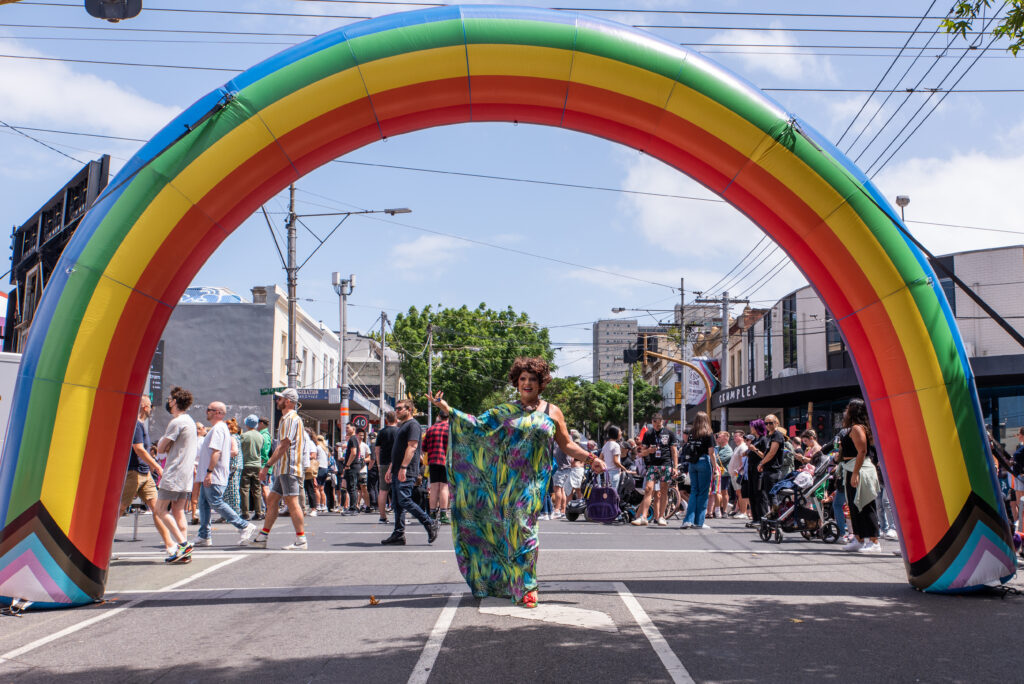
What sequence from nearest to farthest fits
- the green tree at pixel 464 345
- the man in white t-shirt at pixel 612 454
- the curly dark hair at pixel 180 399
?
1. the curly dark hair at pixel 180 399
2. the man in white t-shirt at pixel 612 454
3. the green tree at pixel 464 345

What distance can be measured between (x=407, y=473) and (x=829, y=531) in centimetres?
564

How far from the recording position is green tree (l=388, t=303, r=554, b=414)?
2352 inches

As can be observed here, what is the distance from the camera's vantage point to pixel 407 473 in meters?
12.1

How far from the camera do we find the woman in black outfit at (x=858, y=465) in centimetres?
1034

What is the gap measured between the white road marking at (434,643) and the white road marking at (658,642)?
4.23 feet

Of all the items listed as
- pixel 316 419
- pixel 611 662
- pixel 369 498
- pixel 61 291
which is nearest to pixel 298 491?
pixel 61 291

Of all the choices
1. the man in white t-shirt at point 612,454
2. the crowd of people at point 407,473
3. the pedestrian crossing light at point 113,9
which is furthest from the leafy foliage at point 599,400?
the pedestrian crossing light at point 113,9

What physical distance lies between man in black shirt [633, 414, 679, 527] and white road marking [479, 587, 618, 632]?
335 inches

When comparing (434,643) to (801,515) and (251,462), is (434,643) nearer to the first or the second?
(801,515)

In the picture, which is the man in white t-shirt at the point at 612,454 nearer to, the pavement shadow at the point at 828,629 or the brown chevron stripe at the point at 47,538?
the pavement shadow at the point at 828,629

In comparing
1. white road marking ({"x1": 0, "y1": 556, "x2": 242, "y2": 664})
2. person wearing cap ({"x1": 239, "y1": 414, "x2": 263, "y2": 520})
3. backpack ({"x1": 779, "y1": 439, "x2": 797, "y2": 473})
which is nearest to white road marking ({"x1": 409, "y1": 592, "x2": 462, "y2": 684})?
white road marking ({"x1": 0, "y1": 556, "x2": 242, "y2": 664})

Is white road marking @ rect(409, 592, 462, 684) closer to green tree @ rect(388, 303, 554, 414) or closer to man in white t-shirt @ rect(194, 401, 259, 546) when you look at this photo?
man in white t-shirt @ rect(194, 401, 259, 546)

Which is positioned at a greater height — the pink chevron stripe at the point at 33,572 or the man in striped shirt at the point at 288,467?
the man in striped shirt at the point at 288,467

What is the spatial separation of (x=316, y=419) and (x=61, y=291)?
37.2 metres
